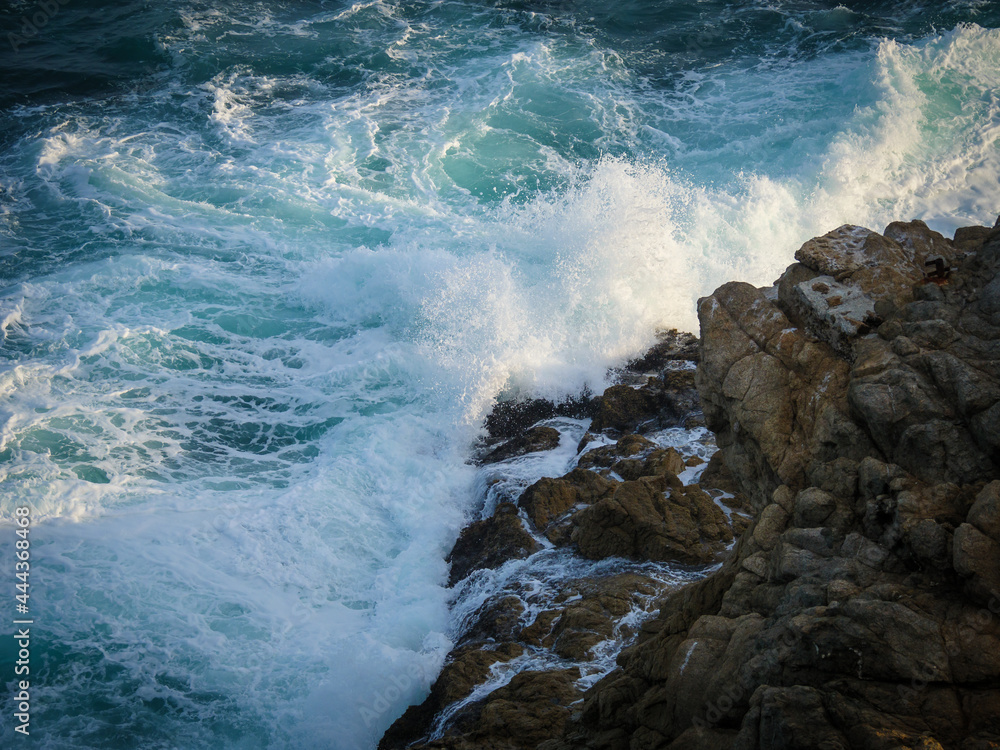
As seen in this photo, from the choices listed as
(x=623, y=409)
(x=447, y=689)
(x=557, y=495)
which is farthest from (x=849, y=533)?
(x=623, y=409)

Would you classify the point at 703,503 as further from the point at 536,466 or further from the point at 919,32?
the point at 919,32

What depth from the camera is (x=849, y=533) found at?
15.1 ft

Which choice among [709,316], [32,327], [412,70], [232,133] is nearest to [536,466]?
[709,316]

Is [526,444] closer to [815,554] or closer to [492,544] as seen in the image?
[492,544]

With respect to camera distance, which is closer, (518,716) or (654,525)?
(518,716)

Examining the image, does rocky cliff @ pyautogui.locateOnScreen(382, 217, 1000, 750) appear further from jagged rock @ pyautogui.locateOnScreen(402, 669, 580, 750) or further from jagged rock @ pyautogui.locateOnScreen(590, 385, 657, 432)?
jagged rock @ pyautogui.locateOnScreen(590, 385, 657, 432)

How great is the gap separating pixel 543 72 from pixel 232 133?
884 cm

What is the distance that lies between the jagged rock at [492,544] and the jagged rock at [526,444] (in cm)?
132

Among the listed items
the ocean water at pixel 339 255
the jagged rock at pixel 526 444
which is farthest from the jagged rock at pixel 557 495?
the jagged rock at pixel 526 444

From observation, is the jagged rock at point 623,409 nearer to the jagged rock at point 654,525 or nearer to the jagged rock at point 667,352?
the jagged rock at point 667,352

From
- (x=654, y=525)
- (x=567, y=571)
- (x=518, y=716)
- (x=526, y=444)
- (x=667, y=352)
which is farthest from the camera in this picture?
(x=667, y=352)

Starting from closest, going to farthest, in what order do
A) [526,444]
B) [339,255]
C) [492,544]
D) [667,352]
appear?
1. [492,544]
2. [526,444]
3. [667,352]
4. [339,255]

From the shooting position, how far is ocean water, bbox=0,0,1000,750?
27.3 ft

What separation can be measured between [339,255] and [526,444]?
6.80 meters
